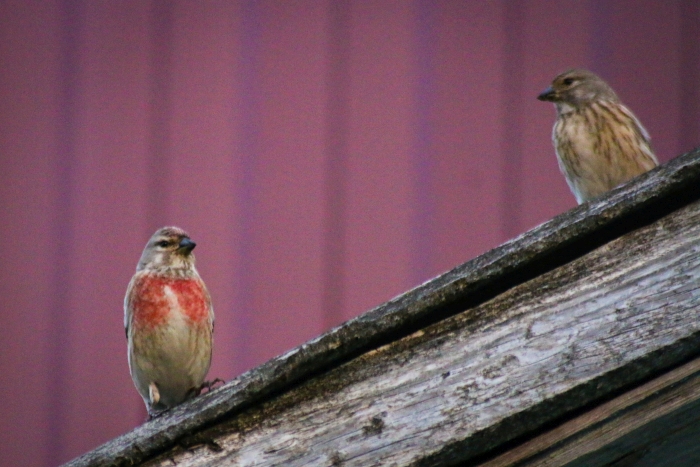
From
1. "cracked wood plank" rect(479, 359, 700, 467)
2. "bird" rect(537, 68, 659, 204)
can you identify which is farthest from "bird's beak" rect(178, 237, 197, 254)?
"cracked wood plank" rect(479, 359, 700, 467)

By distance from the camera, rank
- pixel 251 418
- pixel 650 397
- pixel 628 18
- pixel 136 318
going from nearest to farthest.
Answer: pixel 650 397 < pixel 251 418 < pixel 136 318 < pixel 628 18

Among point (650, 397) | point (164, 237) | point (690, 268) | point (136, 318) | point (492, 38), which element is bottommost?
point (650, 397)

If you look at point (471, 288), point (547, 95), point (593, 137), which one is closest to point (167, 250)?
point (547, 95)

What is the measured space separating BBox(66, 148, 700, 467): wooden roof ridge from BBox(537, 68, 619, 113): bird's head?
2926mm

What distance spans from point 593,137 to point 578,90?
0.78ft

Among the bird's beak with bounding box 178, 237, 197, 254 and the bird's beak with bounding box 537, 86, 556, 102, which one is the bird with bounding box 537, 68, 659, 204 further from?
the bird's beak with bounding box 178, 237, 197, 254

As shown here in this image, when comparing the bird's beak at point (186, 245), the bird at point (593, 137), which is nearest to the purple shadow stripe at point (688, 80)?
the bird at point (593, 137)

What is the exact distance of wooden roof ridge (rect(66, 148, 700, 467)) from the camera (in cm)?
133

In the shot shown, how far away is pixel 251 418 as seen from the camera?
1430mm

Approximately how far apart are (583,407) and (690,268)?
248 mm

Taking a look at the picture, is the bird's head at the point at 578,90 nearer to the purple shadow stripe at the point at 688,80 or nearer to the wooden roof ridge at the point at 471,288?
the purple shadow stripe at the point at 688,80

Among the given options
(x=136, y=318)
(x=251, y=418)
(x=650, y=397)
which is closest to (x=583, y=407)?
(x=650, y=397)

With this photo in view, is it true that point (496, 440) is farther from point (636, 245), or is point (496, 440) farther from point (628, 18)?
point (628, 18)

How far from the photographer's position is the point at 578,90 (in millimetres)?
4203
